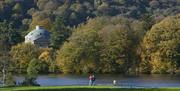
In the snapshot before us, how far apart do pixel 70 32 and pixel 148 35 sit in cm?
2783

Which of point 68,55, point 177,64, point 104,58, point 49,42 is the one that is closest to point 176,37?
point 177,64

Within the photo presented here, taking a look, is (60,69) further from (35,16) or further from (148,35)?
(35,16)

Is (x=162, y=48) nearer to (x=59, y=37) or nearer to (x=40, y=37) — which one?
(x=59, y=37)

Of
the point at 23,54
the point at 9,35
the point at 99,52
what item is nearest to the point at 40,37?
the point at 9,35

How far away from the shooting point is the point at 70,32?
134m

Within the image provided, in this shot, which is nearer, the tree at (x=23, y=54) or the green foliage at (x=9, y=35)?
the tree at (x=23, y=54)

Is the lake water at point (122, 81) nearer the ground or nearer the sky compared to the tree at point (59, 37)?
nearer the ground

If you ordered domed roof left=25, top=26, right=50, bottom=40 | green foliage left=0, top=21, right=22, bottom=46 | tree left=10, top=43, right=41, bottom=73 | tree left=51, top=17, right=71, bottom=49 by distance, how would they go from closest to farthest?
tree left=10, top=43, right=41, bottom=73
tree left=51, top=17, right=71, bottom=49
green foliage left=0, top=21, right=22, bottom=46
domed roof left=25, top=26, right=50, bottom=40

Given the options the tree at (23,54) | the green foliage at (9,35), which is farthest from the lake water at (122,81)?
the green foliage at (9,35)

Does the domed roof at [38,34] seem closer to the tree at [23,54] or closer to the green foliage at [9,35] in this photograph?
the green foliage at [9,35]

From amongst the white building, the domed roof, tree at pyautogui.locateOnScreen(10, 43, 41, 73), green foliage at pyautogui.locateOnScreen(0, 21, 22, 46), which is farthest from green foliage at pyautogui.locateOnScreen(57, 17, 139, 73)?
the domed roof

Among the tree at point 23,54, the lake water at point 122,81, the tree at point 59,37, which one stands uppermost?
the tree at point 59,37

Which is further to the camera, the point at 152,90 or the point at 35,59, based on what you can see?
the point at 35,59

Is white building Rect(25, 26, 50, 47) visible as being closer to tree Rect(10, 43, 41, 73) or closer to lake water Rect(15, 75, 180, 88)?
tree Rect(10, 43, 41, 73)
